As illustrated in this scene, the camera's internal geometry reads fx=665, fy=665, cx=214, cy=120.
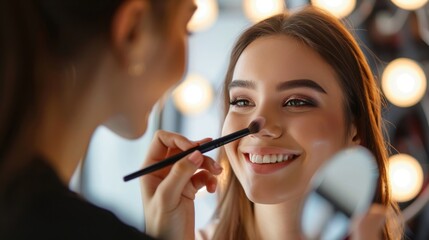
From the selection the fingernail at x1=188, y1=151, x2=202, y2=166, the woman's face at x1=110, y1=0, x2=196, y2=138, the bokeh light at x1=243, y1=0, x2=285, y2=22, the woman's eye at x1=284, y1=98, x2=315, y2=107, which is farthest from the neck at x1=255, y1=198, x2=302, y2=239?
the bokeh light at x1=243, y1=0, x2=285, y2=22

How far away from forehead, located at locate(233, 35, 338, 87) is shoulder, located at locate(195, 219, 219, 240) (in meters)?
0.28

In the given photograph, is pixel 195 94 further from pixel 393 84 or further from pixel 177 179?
pixel 177 179

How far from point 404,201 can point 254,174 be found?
25.8 inches

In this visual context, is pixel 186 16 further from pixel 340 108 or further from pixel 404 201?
pixel 404 201

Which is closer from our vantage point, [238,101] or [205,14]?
[238,101]

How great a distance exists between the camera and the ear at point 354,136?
88cm

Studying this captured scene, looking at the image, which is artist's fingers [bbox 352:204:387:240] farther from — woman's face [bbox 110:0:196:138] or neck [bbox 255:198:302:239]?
neck [bbox 255:198:302:239]

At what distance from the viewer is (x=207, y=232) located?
1045mm

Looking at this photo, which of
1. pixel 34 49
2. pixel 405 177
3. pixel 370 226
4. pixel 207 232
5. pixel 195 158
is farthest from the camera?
pixel 405 177

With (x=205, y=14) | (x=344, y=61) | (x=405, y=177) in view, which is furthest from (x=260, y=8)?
(x=344, y=61)

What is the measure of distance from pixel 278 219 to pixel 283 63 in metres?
0.22

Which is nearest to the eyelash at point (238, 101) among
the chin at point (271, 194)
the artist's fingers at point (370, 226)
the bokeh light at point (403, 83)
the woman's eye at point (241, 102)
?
the woman's eye at point (241, 102)

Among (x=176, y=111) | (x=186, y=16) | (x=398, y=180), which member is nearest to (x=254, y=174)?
(x=186, y=16)

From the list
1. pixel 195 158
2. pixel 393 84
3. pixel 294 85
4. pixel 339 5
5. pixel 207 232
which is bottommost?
pixel 207 232
